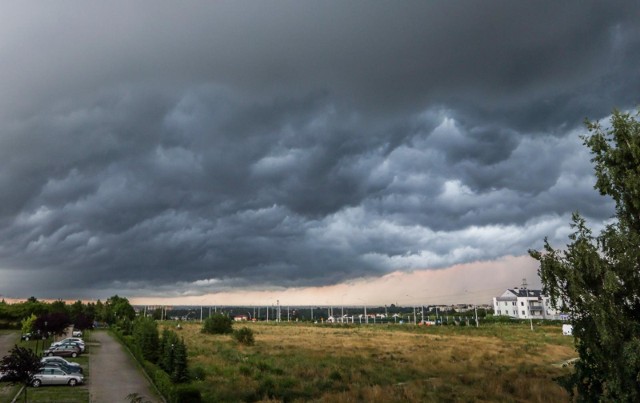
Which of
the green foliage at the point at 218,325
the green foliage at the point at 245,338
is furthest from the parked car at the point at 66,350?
the green foliage at the point at 218,325

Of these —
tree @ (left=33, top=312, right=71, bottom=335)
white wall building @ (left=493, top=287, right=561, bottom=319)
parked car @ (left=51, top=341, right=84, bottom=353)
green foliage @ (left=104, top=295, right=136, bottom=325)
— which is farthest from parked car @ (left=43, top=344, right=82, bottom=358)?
white wall building @ (left=493, top=287, right=561, bottom=319)

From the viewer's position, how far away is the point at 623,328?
13797 mm

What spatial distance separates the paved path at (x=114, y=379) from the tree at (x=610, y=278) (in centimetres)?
2651

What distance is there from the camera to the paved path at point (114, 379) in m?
32.6

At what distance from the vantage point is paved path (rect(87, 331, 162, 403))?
32.6 m

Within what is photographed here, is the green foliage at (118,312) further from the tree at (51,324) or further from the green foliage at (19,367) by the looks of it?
the green foliage at (19,367)

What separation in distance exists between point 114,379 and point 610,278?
39155 mm

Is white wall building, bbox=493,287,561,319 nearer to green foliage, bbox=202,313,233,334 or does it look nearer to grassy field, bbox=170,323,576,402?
green foliage, bbox=202,313,233,334

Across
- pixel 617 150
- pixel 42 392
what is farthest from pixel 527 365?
pixel 42 392

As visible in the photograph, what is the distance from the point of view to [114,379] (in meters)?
40.0

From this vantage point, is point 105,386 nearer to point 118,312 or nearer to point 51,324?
point 51,324

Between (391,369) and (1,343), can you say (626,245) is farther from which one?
(1,343)

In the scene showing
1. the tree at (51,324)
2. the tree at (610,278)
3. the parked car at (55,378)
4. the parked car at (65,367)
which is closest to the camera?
the tree at (610,278)

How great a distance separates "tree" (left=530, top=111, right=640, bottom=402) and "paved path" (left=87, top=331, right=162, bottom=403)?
26.5 meters
